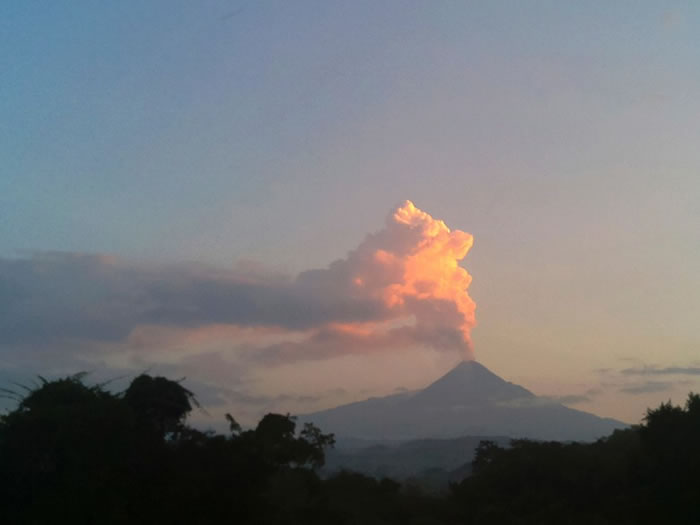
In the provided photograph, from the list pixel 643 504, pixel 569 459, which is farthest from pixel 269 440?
pixel 643 504

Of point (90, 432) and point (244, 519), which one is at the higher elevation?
point (90, 432)

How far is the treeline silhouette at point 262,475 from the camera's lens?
27.1m

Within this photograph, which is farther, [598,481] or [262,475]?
[598,481]

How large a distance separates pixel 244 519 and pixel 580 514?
717 inches

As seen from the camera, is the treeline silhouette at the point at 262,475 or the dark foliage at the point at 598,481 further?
the dark foliage at the point at 598,481

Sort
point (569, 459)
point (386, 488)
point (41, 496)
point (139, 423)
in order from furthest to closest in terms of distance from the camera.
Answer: point (386, 488) < point (569, 459) < point (139, 423) < point (41, 496)

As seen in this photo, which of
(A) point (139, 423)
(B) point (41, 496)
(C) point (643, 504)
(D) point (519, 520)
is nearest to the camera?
(B) point (41, 496)

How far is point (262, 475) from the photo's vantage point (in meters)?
31.1

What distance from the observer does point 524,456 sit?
4403cm

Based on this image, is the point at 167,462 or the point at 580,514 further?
the point at 580,514

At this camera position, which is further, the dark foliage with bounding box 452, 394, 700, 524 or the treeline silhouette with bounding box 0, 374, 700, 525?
the dark foliage with bounding box 452, 394, 700, 524

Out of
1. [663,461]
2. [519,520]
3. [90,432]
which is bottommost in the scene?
[519,520]

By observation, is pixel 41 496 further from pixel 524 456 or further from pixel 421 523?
pixel 524 456

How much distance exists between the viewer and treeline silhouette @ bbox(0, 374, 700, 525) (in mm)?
27094
